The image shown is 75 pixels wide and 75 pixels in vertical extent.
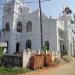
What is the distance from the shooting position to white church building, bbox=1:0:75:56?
3847 cm

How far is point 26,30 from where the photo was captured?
134 ft

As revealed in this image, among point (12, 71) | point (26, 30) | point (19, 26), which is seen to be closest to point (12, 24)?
point (19, 26)

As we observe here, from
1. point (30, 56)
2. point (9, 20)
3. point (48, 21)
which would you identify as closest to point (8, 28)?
point (9, 20)

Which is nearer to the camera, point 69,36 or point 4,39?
point 4,39

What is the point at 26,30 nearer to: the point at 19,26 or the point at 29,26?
the point at 29,26

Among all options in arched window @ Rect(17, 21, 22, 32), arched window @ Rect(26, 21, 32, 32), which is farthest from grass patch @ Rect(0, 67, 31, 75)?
arched window @ Rect(17, 21, 22, 32)

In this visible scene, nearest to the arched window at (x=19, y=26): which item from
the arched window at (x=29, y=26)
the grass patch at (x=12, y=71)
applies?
the arched window at (x=29, y=26)

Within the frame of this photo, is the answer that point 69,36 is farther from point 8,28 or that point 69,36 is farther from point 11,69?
point 11,69

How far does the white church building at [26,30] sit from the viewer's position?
126ft

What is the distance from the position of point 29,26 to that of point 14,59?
20.3 meters

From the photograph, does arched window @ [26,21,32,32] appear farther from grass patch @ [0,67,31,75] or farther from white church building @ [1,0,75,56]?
grass patch @ [0,67,31,75]

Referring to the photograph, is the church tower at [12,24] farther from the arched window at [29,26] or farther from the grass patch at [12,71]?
the grass patch at [12,71]

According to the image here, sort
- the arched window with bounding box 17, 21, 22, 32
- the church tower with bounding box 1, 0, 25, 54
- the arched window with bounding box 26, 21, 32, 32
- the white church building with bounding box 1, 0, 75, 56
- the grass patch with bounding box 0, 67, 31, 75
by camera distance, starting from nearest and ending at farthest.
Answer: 1. the grass patch with bounding box 0, 67, 31, 75
2. the white church building with bounding box 1, 0, 75, 56
3. the church tower with bounding box 1, 0, 25, 54
4. the arched window with bounding box 26, 21, 32, 32
5. the arched window with bounding box 17, 21, 22, 32

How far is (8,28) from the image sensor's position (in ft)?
133
